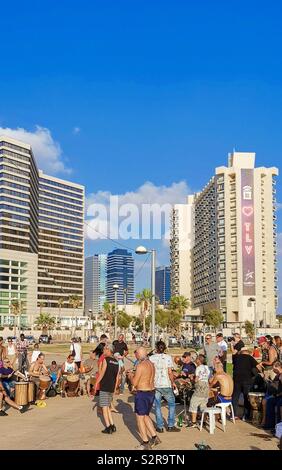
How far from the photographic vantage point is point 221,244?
13900cm

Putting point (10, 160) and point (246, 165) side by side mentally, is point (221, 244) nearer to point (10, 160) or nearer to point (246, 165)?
point (246, 165)

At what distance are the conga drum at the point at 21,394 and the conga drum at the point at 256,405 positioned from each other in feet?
18.6

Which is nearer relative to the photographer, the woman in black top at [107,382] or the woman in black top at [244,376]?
the woman in black top at [107,382]

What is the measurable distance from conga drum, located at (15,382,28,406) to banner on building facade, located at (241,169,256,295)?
124224 millimetres

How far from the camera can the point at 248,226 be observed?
13725cm

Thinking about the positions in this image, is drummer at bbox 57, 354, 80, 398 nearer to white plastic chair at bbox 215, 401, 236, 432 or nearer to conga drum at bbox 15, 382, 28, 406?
conga drum at bbox 15, 382, 28, 406

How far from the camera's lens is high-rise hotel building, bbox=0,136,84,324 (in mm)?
149625

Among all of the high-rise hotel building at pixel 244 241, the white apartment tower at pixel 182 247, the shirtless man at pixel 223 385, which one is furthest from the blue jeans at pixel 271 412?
the white apartment tower at pixel 182 247

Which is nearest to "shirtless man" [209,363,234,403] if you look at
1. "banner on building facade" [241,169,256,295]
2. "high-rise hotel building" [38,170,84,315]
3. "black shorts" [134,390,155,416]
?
"black shorts" [134,390,155,416]

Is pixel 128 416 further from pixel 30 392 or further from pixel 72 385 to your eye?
pixel 72 385

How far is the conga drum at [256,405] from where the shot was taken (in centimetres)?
1181

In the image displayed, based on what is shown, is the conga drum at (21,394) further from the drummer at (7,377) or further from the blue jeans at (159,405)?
the blue jeans at (159,405)
